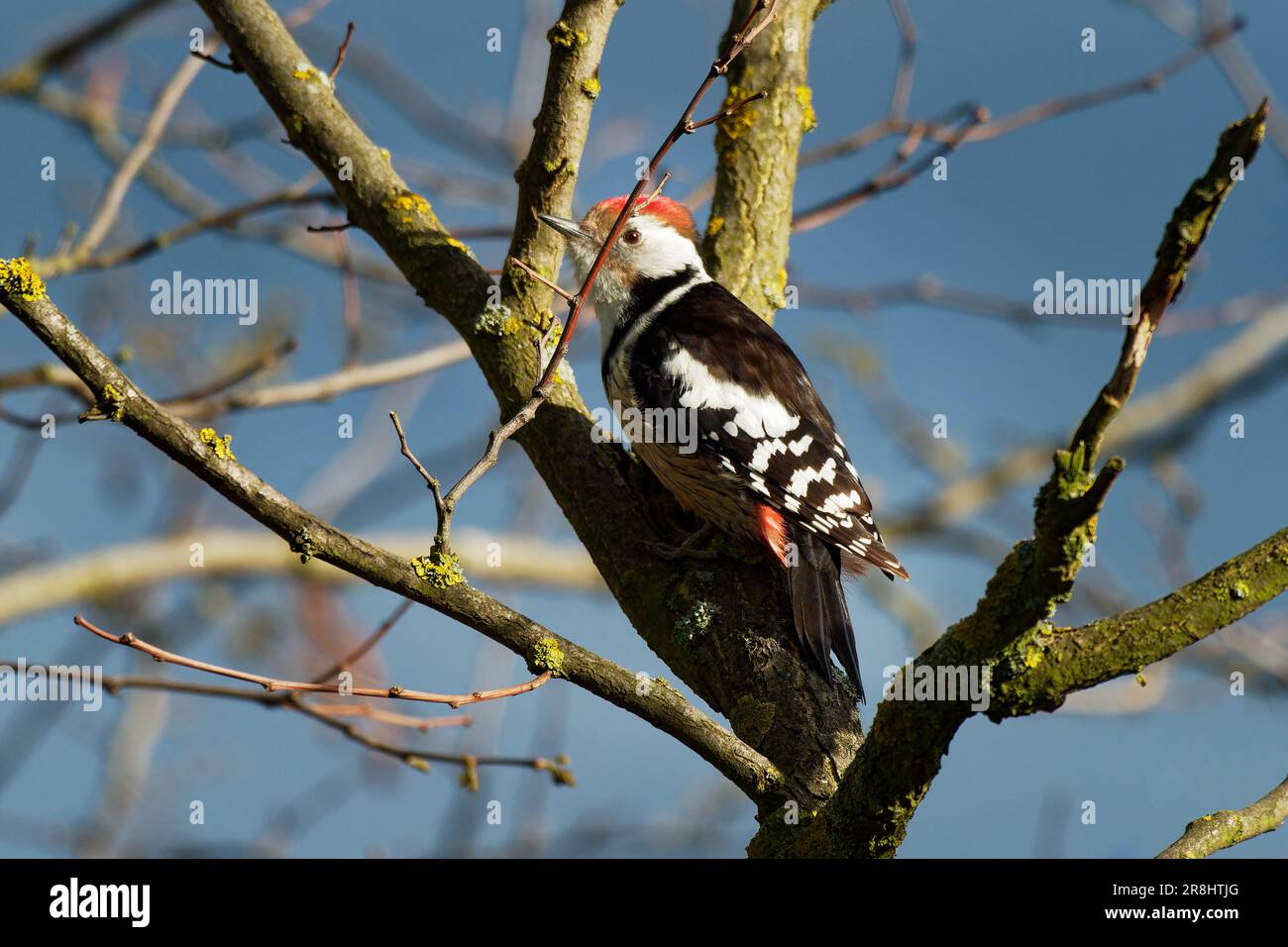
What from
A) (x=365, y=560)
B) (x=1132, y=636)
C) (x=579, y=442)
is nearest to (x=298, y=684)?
(x=365, y=560)

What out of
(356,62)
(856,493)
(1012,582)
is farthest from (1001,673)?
(356,62)

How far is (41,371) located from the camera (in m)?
4.22

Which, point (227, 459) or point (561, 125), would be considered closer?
point (227, 459)

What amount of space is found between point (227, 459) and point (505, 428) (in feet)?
1.93

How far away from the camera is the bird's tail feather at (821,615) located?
2.89m

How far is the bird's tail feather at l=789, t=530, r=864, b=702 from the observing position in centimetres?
289

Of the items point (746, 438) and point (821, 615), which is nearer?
point (821, 615)

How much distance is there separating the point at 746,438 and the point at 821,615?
707 mm

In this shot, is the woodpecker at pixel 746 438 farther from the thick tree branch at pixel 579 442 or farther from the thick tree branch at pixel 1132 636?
the thick tree branch at pixel 1132 636

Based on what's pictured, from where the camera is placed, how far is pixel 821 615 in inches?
116

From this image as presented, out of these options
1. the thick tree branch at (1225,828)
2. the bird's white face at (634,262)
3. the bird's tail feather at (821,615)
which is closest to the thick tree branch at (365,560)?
the bird's tail feather at (821,615)

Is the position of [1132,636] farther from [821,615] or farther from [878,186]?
[878,186]

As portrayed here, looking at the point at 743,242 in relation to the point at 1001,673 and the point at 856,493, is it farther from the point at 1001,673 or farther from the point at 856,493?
the point at 1001,673

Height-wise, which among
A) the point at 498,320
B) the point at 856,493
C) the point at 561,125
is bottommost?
the point at 856,493
